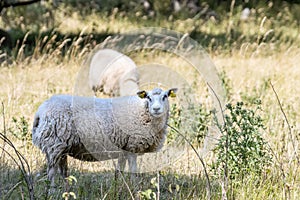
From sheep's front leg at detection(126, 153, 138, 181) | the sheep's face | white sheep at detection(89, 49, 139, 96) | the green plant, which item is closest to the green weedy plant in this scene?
the sheep's face

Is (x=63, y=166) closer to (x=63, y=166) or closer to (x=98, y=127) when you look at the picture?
(x=63, y=166)

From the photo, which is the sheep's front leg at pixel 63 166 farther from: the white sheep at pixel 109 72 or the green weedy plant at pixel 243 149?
the white sheep at pixel 109 72

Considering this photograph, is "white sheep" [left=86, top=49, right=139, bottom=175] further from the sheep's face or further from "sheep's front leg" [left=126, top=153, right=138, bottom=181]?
the sheep's face

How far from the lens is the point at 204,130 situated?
5.93 metres

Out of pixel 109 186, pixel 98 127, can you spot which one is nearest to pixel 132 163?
pixel 109 186

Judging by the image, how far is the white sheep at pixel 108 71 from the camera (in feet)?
27.1

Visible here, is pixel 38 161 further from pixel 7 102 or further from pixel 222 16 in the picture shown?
pixel 222 16

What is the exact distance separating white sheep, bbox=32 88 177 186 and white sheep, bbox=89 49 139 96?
10.5ft

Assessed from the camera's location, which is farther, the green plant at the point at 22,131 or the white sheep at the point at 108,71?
the white sheep at the point at 108,71

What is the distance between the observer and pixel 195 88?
27.0 ft

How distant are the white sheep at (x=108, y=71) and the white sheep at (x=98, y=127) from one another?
3209 millimetres

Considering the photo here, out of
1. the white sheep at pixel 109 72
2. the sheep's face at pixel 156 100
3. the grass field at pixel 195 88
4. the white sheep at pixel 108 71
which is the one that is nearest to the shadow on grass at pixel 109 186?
the grass field at pixel 195 88

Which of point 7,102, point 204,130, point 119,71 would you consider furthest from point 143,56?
point 204,130

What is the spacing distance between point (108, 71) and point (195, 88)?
4.09 feet
